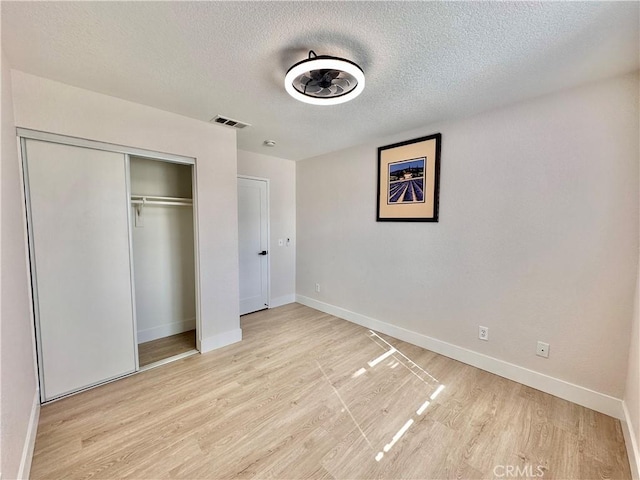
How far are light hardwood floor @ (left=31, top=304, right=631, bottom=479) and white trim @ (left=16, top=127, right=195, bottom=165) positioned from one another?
201 cm

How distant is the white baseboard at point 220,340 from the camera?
2.84m

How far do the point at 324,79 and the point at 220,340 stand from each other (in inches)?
108

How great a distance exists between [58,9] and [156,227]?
2.19 metres

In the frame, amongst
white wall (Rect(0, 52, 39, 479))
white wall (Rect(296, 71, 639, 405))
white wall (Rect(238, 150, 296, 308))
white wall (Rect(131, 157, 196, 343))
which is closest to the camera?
white wall (Rect(0, 52, 39, 479))

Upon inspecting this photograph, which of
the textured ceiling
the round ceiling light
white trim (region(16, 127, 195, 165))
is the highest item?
the textured ceiling

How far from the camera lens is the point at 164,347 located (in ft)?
9.70

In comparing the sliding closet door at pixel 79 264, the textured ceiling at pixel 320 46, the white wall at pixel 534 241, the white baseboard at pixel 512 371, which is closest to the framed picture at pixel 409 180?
the white wall at pixel 534 241

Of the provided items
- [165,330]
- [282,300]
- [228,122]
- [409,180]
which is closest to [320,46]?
[228,122]

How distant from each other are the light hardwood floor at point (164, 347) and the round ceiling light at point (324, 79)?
2812mm

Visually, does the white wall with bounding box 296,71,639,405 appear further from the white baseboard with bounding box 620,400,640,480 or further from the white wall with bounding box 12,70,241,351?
the white wall with bounding box 12,70,241,351

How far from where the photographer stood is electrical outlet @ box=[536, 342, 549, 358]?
217 cm

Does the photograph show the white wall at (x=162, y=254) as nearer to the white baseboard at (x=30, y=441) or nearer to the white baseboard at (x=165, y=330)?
the white baseboard at (x=165, y=330)

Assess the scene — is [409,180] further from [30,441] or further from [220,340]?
[30,441]

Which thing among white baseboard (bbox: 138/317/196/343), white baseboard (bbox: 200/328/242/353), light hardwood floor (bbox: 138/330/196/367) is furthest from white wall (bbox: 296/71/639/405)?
white baseboard (bbox: 138/317/196/343)
